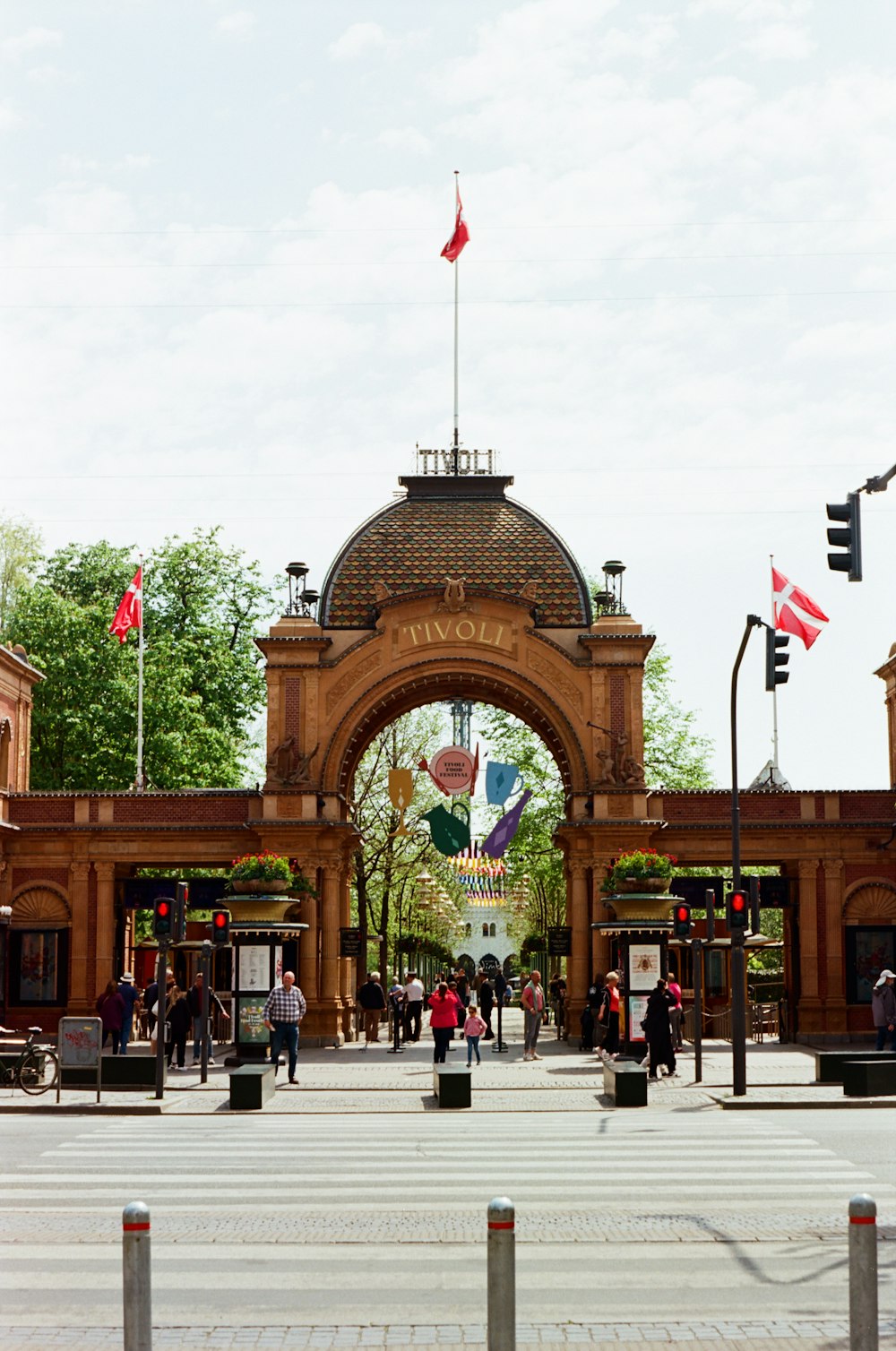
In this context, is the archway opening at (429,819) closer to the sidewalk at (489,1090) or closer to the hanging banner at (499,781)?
the hanging banner at (499,781)

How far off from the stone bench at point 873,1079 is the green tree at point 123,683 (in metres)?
29.9

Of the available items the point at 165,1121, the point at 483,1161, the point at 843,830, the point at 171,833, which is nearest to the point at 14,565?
the point at 171,833

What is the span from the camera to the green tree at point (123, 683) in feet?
168

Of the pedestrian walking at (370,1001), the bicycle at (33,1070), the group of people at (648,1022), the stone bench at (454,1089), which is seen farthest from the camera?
the pedestrian walking at (370,1001)

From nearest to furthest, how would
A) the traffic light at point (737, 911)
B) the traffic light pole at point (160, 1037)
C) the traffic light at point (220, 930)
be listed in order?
the traffic light pole at point (160, 1037)
the traffic light at point (737, 911)
the traffic light at point (220, 930)

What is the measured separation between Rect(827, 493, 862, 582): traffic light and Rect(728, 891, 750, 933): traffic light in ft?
34.0

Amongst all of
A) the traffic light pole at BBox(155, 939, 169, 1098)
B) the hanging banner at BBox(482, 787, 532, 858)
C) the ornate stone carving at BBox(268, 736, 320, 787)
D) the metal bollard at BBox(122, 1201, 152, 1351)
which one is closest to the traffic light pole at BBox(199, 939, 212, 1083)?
the traffic light pole at BBox(155, 939, 169, 1098)

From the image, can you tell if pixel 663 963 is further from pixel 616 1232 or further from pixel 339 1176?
pixel 616 1232

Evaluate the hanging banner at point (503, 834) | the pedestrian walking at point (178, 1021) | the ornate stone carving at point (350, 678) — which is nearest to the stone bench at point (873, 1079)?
the pedestrian walking at point (178, 1021)

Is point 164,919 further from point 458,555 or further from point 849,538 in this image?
point 458,555

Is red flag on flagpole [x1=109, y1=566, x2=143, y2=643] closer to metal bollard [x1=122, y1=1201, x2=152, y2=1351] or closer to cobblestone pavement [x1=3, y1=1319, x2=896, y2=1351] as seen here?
cobblestone pavement [x1=3, y1=1319, x2=896, y2=1351]

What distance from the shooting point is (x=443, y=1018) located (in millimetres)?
30359

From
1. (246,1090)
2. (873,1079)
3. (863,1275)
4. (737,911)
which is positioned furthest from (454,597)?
(863,1275)

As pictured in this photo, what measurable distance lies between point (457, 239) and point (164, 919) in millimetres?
25921
